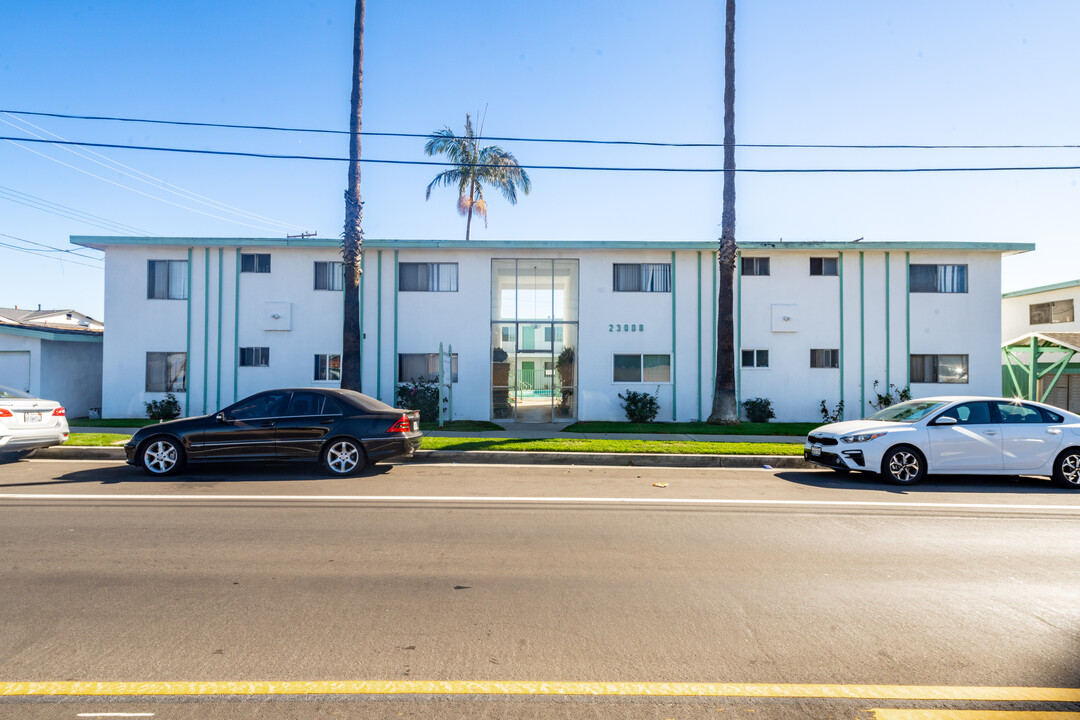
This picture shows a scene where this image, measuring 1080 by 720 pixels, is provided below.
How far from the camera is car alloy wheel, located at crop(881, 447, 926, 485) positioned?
9.64 m

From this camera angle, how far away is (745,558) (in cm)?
556

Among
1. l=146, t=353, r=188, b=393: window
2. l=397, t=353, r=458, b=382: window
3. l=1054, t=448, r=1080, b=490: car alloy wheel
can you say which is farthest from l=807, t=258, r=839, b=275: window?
l=146, t=353, r=188, b=393: window

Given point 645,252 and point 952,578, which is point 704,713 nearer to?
point 952,578

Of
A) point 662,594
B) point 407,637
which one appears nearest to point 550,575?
point 662,594

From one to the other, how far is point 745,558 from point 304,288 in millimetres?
16892

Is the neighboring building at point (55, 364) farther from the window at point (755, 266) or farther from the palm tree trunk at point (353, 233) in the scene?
the window at point (755, 266)

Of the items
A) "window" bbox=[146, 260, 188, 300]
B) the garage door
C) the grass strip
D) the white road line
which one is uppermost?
"window" bbox=[146, 260, 188, 300]

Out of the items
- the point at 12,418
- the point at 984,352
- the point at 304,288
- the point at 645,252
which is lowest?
the point at 12,418

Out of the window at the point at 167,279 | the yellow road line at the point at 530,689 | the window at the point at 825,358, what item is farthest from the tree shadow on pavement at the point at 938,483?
the window at the point at 167,279

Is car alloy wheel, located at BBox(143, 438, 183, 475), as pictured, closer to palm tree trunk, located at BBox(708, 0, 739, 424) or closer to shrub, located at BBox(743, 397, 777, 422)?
palm tree trunk, located at BBox(708, 0, 739, 424)

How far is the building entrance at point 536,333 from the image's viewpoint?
19.4 meters

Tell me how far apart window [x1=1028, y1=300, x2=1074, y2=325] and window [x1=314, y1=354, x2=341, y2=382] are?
2978cm

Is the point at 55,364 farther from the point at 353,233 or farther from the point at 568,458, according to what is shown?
the point at 568,458

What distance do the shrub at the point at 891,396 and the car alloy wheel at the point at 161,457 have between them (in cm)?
1856
